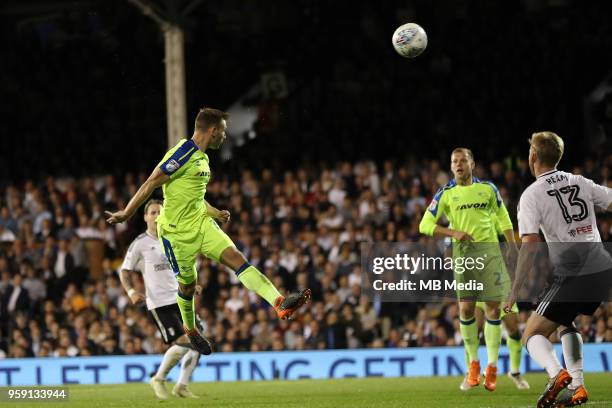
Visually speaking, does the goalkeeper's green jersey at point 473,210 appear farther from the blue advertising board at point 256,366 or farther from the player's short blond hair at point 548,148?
the blue advertising board at point 256,366

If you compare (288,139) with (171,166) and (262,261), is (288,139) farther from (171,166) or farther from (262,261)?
(171,166)

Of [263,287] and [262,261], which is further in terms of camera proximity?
[262,261]

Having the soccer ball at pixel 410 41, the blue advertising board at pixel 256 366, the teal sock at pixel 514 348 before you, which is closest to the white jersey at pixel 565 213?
the teal sock at pixel 514 348

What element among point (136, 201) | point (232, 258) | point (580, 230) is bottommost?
point (580, 230)

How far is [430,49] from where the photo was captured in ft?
65.9

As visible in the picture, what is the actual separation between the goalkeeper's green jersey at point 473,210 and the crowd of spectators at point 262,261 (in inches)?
157

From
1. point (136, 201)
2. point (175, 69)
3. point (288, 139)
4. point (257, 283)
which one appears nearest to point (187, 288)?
point (257, 283)

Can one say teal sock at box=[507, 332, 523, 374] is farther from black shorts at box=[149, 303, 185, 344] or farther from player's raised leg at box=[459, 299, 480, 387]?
black shorts at box=[149, 303, 185, 344]

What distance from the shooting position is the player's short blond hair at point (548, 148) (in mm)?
7254

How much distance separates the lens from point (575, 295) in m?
7.11

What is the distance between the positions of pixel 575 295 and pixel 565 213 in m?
0.57

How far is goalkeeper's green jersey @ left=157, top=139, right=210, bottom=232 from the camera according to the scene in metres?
8.62

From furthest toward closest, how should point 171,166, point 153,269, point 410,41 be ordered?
point 410,41, point 153,269, point 171,166

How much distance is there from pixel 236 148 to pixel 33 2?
1058cm
